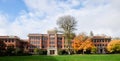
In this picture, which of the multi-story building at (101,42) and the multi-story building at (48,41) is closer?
the multi-story building at (48,41)

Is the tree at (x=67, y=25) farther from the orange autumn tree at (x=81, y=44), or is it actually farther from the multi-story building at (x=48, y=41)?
the multi-story building at (x=48, y=41)

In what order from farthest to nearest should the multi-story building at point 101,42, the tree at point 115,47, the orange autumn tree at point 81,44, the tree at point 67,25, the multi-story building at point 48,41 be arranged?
the multi-story building at point 101,42 < the multi-story building at point 48,41 < the tree at point 115,47 < the orange autumn tree at point 81,44 < the tree at point 67,25

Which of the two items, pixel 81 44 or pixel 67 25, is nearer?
pixel 67 25

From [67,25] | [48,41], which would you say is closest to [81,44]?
[67,25]

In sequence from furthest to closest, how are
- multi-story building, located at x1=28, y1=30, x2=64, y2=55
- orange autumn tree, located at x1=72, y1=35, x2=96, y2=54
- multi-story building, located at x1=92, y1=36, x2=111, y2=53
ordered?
multi-story building, located at x1=92, y1=36, x2=111, y2=53 → multi-story building, located at x1=28, y1=30, x2=64, y2=55 → orange autumn tree, located at x1=72, y1=35, x2=96, y2=54

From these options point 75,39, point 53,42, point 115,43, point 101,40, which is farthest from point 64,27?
point 101,40

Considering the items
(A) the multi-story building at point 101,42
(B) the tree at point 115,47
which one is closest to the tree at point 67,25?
(B) the tree at point 115,47

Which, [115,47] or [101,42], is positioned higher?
[101,42]

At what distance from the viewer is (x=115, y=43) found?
291ft

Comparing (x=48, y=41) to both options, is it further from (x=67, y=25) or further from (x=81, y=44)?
(x=67, y=25)

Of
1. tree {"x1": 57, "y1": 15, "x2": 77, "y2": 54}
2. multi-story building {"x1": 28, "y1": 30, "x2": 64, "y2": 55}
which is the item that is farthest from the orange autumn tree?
multi-story building {"x1": 28, "y1": 30, "x2": 64, "y2": 55}

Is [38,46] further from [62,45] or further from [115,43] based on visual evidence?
[115,43]

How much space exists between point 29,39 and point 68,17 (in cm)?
3215

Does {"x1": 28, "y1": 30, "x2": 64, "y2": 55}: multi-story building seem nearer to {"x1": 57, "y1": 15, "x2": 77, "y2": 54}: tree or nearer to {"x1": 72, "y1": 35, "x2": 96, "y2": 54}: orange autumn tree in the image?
{"x1": 72, "y1": 35, "x2": 96, "y2": 54}: orange autumn tree
